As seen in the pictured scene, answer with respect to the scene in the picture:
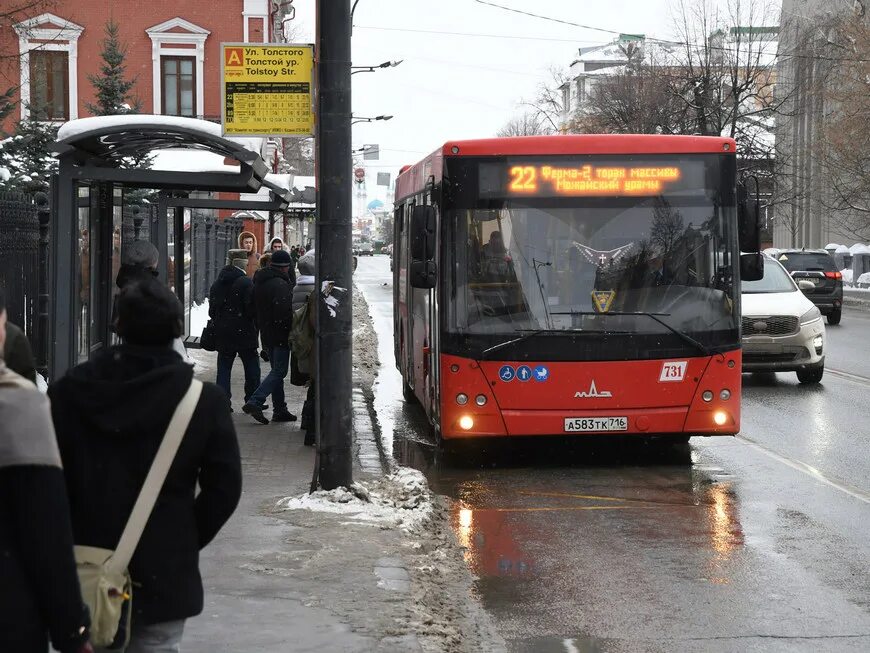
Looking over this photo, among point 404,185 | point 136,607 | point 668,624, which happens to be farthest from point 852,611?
point 404,185

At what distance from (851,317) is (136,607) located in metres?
35.9

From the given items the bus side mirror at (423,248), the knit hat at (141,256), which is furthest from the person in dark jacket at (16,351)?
the bus side mirror at (423,248)

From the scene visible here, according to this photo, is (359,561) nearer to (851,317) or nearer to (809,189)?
(851,317)

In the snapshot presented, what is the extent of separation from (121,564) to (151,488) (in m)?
0.21

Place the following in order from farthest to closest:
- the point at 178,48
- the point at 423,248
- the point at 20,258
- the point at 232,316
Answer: the point at 178,48 < the point at 232,316 < the point at 20,258 < the point at 423,248

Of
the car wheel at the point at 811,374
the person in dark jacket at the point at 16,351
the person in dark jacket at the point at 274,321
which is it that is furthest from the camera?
the car wheel at the point at 811,374

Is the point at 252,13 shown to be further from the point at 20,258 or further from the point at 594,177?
the point at 594,177

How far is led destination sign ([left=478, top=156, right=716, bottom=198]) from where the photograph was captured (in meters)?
11.5

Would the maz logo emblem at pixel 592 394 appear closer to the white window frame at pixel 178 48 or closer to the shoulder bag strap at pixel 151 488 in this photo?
the shoulder bag strap at pixel 151 488

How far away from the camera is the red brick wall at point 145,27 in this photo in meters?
58.3

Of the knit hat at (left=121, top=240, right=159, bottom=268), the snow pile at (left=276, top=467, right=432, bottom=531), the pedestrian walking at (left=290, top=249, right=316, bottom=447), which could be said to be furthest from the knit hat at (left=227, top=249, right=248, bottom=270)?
the snow pile at (left=276, top=467, right=432, bottom=531)

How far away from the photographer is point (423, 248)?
36.4 ft

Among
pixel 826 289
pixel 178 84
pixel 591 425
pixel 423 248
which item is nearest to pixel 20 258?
pixel 423 248

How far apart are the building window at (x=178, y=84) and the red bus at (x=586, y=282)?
4934 cm
